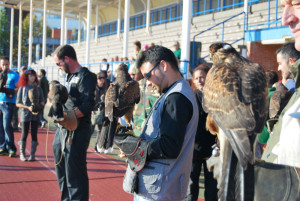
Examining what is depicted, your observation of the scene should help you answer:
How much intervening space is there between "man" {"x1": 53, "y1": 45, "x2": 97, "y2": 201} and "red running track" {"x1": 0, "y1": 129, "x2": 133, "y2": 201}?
120 cm

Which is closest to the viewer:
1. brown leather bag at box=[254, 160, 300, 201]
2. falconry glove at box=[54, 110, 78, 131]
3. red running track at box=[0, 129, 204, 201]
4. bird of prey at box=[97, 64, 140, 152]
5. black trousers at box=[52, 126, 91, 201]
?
brown leather bag at box=[254, 160, 300, 201]

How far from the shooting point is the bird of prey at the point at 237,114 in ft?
5.23

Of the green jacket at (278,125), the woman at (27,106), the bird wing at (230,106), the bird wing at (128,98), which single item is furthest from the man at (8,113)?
the green jacket at (278,125)

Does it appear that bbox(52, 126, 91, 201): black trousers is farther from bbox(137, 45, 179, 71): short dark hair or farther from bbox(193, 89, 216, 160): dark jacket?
bbox(137, 45, 179, 71): short dark hair

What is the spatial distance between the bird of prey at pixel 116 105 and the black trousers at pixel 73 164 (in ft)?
1.91

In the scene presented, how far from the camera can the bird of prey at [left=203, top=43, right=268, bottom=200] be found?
1.59 m

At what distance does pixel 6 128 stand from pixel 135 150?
6.20 metres

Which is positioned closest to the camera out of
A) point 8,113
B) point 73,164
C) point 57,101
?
point 57,101

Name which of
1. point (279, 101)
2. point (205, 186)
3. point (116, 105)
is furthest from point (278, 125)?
point (205, 186)

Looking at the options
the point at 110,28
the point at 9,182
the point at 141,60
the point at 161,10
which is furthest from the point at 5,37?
the point at 141,60

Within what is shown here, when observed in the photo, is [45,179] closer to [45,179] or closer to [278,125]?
[45,179]

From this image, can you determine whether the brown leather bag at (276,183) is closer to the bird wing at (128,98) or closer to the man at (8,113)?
the bird wing at (128,98)

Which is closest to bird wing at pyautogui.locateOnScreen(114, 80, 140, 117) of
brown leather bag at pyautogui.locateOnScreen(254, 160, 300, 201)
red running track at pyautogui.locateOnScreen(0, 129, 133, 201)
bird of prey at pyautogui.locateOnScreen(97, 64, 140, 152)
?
bird of prey at pyautogui.locateOnScreen(97, 64, 140, 152)

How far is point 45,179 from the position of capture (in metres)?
6.03
